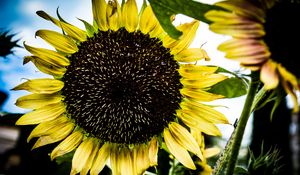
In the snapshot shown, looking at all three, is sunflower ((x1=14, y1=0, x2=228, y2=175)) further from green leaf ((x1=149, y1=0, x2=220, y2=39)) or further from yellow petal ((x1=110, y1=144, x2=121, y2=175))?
green leaf ((x1=149, y1=0, x2=220, y2=39))

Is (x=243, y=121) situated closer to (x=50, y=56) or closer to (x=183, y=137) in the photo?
(x=183, y=137)

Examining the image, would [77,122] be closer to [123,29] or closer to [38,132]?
[38,132]

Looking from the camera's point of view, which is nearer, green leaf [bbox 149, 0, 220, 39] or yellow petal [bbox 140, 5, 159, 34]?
green leaf [bbox 149, 0, 220, 39]

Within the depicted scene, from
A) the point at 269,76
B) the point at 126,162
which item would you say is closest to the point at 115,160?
the point at 126,162

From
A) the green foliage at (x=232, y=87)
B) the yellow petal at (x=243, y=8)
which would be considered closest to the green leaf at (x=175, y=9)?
the yellow petal at (x=243, y=8)

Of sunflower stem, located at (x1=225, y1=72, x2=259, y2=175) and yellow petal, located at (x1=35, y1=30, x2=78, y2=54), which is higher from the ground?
yellow petal, located at (x1=35, y1=30, x2=78, y2=54)

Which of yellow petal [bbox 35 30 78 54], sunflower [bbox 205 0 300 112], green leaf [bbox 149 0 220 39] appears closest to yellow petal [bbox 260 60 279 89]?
sunflower [bbox 205 0 300 112]

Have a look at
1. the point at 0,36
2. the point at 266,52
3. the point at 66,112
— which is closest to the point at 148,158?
the point at 66,112
